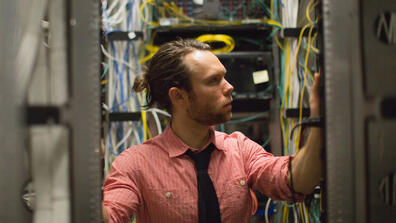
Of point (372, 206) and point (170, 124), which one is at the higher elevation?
point (170, 124)

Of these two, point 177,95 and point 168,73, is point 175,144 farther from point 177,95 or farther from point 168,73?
point 168,73

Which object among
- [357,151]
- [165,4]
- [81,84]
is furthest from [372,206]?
[165,4]

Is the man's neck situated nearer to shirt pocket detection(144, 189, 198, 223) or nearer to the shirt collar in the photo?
the shirt collar

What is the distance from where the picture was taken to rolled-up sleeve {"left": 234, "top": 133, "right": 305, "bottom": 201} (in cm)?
102

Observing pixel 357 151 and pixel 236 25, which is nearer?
pixel 357 151

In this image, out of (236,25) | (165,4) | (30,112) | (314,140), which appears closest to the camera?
(30,112)

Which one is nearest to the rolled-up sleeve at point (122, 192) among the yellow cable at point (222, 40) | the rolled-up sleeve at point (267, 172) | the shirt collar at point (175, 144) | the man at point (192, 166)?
the man at point (192, 166)

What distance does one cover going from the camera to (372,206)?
0.64 meters

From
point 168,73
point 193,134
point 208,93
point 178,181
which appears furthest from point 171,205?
point 168,73

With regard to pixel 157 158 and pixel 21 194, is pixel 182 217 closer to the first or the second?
pixel 157 158

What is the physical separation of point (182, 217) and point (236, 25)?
41.2 inches

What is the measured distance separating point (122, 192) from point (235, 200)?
0.41 meters

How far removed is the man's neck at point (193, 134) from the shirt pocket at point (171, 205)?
214 mm

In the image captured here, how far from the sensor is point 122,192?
1059 millimetres
